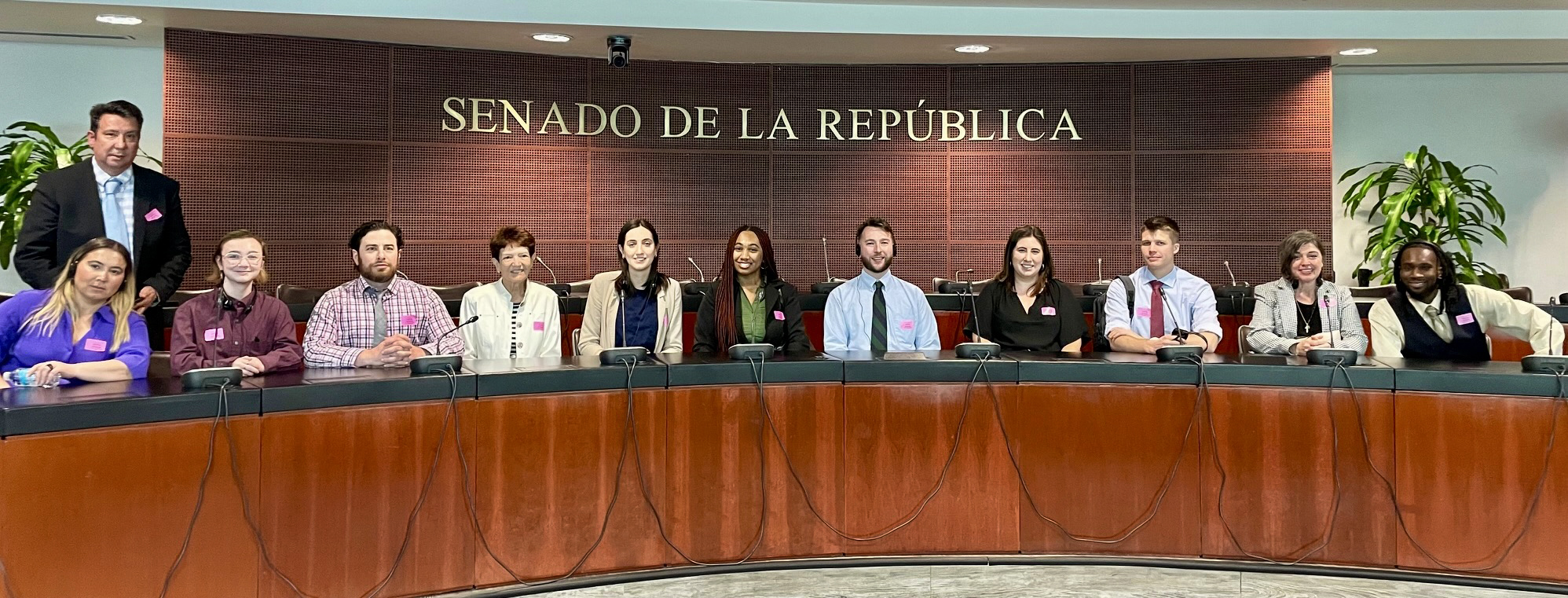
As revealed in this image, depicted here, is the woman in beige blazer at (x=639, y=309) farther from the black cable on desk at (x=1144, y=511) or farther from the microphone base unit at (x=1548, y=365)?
the microphone base unit at (x=1548, y=365)

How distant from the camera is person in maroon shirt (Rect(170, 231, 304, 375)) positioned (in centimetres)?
361

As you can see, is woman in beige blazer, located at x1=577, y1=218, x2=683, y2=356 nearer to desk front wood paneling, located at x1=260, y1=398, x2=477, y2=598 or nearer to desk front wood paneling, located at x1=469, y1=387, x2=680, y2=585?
desk front wood paneling, located at x1=469, y1=387, x2=680, y2=585

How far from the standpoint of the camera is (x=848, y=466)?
3.44 meters

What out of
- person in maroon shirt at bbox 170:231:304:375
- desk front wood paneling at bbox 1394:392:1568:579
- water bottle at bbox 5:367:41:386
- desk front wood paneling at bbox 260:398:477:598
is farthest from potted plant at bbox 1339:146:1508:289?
water bottle at bbox 5:367:41:386

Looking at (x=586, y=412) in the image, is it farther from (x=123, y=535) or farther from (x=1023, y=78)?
(x=1023, y=78)

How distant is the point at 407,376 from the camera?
9.98ft

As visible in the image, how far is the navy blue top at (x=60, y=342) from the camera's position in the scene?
3.22 m

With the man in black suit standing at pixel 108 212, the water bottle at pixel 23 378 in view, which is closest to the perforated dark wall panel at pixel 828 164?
the man in black suit standing at pixel 108 212

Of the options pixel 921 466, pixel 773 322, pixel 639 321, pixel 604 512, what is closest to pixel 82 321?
pixel 604 512

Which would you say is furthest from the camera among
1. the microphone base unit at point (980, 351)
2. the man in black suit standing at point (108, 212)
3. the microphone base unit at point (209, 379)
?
the man in black suit standing at point (108, 212)

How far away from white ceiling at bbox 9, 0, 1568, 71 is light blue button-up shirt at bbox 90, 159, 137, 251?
4.37 ft

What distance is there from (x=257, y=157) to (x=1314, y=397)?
5.11m

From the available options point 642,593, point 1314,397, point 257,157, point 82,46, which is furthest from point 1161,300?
point 82,46

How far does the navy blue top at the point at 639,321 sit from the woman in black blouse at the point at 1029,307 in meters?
1.20
